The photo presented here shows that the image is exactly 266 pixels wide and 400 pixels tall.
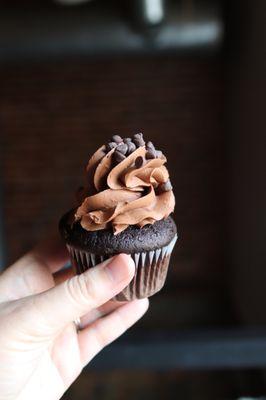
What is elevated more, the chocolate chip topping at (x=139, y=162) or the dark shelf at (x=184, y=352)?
the chocolate chip topping at (x=139, y=162)

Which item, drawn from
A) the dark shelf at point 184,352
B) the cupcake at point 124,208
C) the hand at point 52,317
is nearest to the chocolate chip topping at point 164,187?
the cupcake at point 124,208

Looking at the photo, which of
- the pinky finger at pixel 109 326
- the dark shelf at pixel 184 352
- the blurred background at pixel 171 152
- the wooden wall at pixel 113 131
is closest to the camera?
the pinky finger at pixel 109 326

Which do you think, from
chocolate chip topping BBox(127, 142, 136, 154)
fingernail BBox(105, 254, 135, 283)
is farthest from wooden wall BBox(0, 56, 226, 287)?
fingernail BBox(105, 254, 135, 283)

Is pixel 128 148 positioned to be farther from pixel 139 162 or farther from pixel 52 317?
pixel 52 317

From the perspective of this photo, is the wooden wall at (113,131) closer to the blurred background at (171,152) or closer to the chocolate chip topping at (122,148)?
the blurred background at (171,152)

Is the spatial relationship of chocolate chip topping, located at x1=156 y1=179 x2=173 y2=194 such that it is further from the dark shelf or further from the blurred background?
the blurred background

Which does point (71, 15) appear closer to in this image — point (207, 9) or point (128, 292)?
point (207, 9)

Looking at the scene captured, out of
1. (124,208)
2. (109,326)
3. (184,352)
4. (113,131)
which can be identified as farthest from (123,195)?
(113,131)

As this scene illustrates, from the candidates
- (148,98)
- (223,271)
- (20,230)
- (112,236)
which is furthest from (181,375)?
(112,236)
